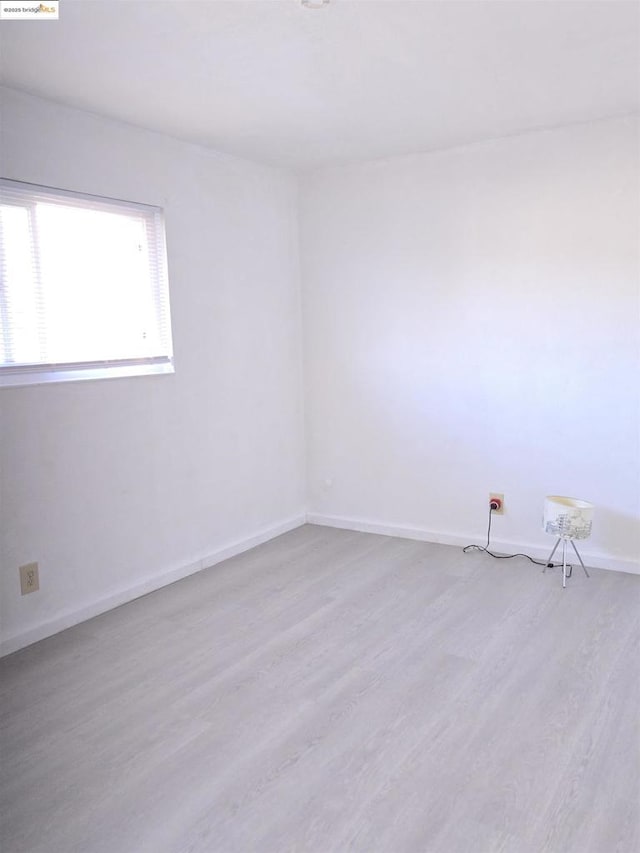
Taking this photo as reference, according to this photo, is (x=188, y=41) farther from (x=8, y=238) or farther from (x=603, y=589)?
(x=603, y=589)

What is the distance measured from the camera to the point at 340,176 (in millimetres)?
4316

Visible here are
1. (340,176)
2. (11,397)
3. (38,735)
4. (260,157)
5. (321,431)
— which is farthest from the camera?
(321,431)

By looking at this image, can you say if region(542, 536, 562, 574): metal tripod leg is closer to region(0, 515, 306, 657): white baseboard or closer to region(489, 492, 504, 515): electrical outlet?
region(489, 492, 504, 515): electrical outlet

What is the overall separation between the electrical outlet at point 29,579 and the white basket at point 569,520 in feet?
8.43

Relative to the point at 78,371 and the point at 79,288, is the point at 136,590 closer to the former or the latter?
the point at 78,371

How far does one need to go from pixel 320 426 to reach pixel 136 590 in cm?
177

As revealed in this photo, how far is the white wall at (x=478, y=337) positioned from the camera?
3551 millimetres

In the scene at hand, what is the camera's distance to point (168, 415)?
358cm

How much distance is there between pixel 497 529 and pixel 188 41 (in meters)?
3.06

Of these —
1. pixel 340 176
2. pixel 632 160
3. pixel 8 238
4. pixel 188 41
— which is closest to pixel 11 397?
pixel 8 238

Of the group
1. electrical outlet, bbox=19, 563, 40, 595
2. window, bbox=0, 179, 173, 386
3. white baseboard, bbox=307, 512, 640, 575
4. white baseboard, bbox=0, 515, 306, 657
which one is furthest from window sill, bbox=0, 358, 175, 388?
white baseboard, bbox=307, 512, 640, 575

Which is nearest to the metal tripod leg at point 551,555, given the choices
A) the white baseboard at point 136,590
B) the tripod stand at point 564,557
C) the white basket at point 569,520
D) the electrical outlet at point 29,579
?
the tripod stand at point 564,557

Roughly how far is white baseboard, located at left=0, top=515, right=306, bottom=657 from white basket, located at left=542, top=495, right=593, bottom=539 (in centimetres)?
181

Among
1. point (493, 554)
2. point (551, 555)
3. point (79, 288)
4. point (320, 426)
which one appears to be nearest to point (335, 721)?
point (551, 555)
